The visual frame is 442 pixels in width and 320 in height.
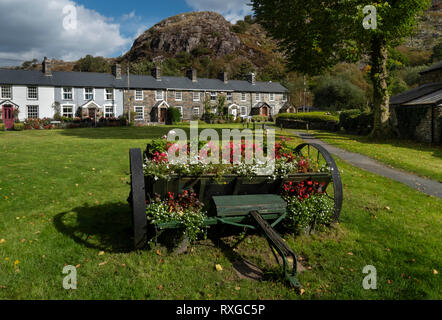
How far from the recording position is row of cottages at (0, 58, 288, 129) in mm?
40375

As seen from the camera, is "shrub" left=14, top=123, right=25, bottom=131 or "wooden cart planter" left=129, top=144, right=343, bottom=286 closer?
"wooden cart planter" left=129, top=144, right=343, bottom=286

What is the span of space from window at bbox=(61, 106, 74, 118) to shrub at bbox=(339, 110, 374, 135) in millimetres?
36836

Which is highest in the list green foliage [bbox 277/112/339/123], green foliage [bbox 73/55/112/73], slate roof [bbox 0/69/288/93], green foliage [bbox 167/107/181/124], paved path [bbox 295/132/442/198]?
green foliage [bbox 73/55/112/73]

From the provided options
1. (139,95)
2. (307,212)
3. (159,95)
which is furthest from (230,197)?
(159,95)

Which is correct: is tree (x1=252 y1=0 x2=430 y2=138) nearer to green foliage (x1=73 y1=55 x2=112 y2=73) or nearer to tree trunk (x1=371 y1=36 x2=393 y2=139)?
tree trunk (x1=371 y1=36 x2=393 y2=139)

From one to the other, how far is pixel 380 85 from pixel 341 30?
18.2 ft

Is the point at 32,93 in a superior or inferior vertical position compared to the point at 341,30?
inferior

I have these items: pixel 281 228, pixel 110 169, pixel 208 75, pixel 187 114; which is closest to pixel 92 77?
pixel 187 114

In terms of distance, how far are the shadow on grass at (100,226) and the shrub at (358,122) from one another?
81.5 feet

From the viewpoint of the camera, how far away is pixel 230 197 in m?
5.43

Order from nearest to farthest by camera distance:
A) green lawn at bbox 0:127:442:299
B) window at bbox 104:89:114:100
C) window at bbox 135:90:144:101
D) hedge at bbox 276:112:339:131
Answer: green lawn at bbox 0:127:442:299 → hedge at bbox 276:112:339:131 → window at bbox 104:89:114:100 → window at bbox 135:90:144:101

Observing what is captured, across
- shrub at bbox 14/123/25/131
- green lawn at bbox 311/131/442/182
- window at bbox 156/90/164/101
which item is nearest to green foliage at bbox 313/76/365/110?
window at bbox 156/90/164/101

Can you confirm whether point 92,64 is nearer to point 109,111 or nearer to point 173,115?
point 109,111
